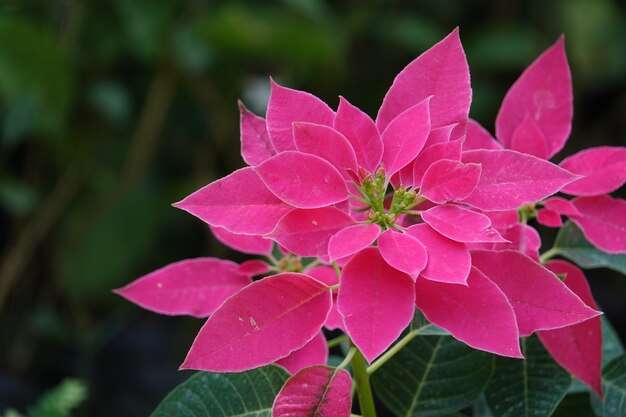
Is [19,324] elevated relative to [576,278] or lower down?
lower down

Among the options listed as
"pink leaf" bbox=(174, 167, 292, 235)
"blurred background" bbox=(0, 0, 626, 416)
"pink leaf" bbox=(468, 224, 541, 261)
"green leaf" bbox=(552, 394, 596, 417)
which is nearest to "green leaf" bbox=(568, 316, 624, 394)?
"green leaf" bbox=(552, 394, 596, 417)

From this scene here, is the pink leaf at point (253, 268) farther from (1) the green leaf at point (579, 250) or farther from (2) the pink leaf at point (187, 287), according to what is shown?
(1) the green leaf at point (579, 250)

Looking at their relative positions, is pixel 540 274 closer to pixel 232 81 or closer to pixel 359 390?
pixel 359 390

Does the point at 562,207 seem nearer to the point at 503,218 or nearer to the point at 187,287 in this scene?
the point at 503,218

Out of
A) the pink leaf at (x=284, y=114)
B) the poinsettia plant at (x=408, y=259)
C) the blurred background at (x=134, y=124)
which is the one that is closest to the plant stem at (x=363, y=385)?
the poinsettia plant at (x=408, y=259)

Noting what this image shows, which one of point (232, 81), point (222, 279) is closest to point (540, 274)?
point (222, 279)

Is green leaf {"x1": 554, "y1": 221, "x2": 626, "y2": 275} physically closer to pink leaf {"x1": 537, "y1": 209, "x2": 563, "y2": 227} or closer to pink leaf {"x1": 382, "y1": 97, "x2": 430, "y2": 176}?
pink leaf {"x1": 537, "y1": 209, "x2": 563, "y2": 227}

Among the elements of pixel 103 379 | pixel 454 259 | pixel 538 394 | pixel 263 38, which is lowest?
pixel 103 379
